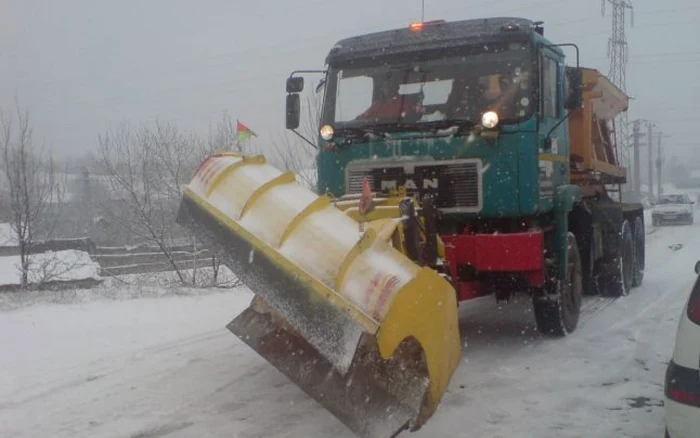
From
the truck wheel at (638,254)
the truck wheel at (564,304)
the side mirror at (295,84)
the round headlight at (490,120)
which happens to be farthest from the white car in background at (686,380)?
the truck wheel at (638,254)

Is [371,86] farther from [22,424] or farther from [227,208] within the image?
[22,424]

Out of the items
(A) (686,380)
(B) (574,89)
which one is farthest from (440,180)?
(A) (686,380)

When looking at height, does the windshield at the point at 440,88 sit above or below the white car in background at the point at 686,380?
above

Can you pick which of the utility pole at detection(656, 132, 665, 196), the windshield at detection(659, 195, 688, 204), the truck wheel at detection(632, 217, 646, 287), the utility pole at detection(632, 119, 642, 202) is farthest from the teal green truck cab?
the utility pole at detection(656, 132, 665, 196)

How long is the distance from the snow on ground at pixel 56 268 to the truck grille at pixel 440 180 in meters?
10.1

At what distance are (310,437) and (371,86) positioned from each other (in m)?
3.76

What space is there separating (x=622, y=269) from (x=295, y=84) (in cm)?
550

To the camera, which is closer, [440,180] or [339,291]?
[339,291]

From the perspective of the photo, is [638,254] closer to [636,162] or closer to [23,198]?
[23,198]

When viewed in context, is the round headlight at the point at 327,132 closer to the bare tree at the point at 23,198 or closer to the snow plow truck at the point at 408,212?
the snow plow truck at the point at 408,212

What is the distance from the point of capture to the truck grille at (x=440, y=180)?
22.0 feet

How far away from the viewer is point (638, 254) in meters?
12.1

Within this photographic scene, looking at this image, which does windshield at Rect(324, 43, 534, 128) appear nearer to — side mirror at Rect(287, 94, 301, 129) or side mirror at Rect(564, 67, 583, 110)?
side mirror at Rect(564, 67, 583, 110)

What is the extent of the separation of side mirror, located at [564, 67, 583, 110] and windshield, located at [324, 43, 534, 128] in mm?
559
